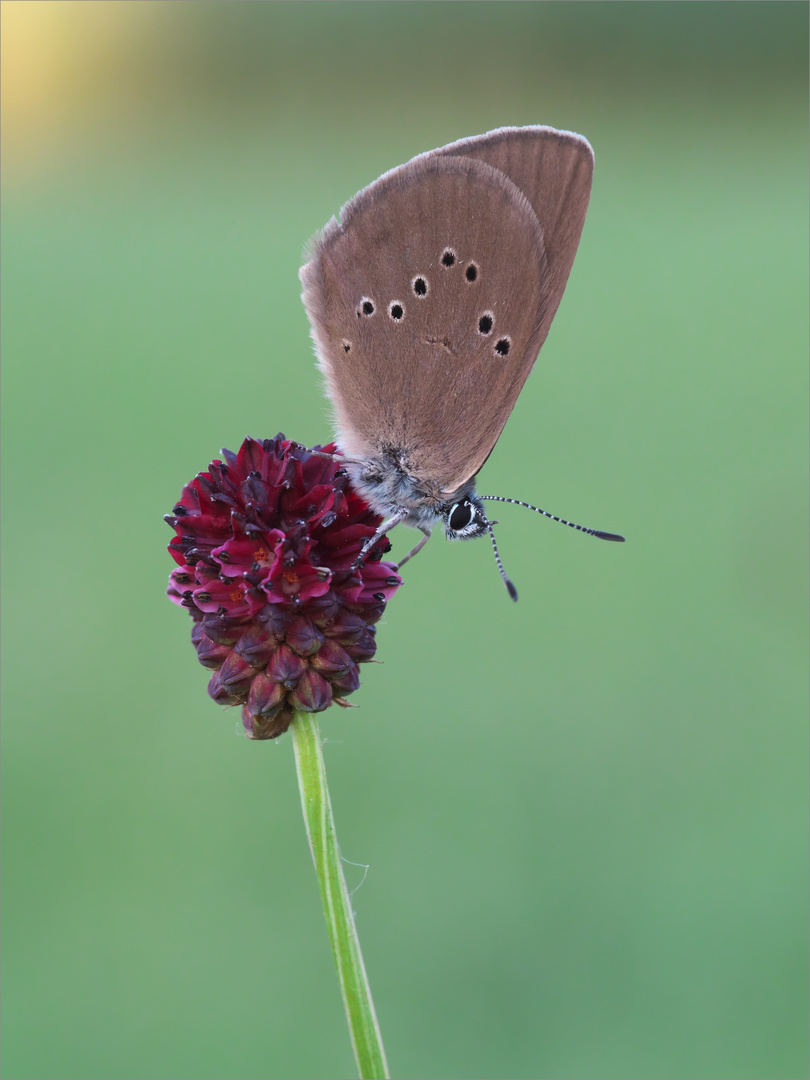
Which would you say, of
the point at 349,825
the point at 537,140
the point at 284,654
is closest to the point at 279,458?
the point at 284,654

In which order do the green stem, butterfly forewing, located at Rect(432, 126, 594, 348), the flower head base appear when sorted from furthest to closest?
butterfly forewing, located at Rect(432, 126, 594, 348) < the flower head base < the green stem

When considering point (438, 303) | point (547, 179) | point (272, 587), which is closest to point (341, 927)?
point (272, 587)

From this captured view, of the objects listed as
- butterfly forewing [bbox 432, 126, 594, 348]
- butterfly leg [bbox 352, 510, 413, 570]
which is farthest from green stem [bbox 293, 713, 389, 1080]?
butterfly forewing [bbox 432, 126, 594, 348]

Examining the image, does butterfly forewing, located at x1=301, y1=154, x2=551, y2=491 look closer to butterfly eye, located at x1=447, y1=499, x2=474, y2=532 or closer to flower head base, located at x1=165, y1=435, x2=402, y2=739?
butterfly eye, located at x1=447, y1=499, x2=474, y2=532

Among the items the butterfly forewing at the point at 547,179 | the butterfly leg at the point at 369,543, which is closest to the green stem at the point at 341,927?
the butterfly leg at the point at 369,543

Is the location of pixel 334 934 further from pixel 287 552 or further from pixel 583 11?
pixel 583 11

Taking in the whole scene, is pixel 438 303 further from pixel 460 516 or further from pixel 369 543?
pixel 369 543
